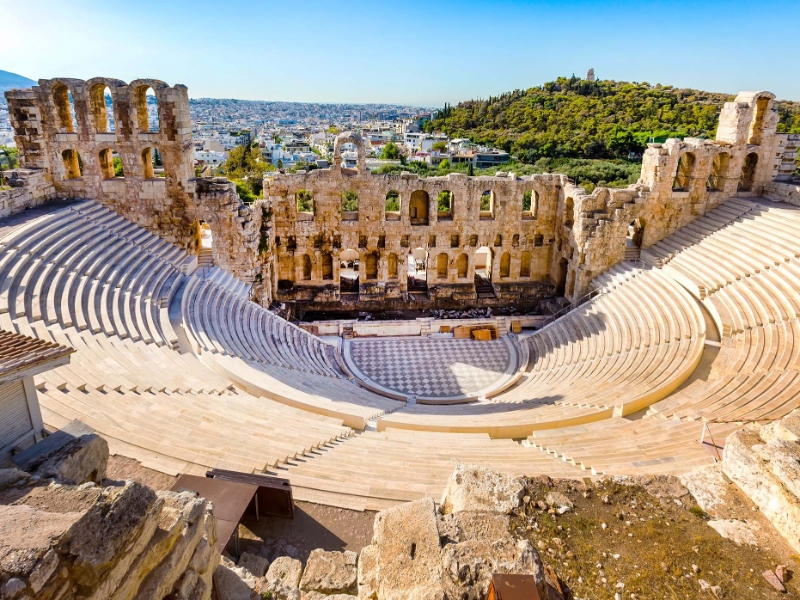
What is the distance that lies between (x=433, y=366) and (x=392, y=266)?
6371 millimetres

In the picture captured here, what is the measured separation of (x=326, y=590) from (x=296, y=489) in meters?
2.22

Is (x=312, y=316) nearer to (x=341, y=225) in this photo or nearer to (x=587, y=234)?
(x=341, y=225)

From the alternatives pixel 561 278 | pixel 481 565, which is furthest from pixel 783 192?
pixel 481 565

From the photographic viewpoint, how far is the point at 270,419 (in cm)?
1092

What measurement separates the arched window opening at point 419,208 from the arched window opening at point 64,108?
1342cm

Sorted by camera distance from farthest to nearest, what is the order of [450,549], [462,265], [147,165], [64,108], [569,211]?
[462,265] → [569,211] → [147,165] → [64,108] → [450,549]

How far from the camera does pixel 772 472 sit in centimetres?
702

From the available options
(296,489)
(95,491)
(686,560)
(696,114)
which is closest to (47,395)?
(296,489)

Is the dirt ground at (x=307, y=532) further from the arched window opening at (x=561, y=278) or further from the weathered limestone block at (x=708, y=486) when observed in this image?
the arched window opening at (x=561, y=278)

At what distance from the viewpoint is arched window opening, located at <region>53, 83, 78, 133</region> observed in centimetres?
1889

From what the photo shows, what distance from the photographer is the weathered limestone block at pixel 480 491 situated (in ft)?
22.7

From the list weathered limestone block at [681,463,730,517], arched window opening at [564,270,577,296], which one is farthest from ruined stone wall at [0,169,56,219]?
arched window opening at [564,270,577,296]

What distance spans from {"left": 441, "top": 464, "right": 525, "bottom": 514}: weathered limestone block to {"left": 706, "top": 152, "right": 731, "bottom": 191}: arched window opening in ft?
66.8

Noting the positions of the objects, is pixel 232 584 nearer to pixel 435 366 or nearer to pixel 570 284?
pixel 435 366
